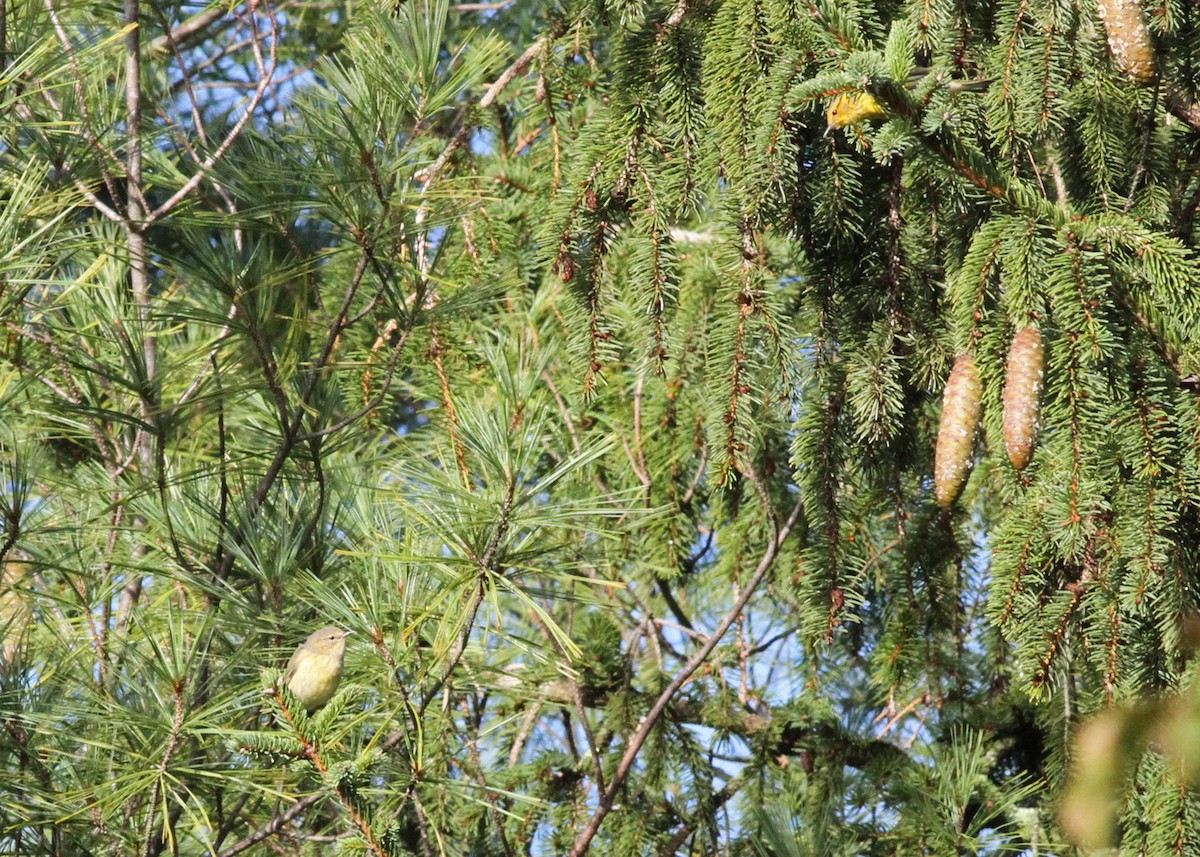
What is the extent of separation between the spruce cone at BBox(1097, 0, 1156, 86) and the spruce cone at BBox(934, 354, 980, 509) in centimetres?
35

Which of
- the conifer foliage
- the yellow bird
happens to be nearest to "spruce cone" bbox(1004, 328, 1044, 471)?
the conifer foliage

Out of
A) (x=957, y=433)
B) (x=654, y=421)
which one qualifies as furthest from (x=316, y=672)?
(x=654, y=421)

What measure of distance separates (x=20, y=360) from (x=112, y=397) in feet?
1.76

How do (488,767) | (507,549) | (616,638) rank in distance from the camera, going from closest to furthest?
1. (507,549)
2. (616,638)
3. (488,767)

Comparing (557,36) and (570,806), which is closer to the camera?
(557,36)

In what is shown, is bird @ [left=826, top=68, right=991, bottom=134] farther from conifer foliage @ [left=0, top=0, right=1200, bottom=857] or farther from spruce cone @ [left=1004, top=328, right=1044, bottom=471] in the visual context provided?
spruce cone @ [left=1004, top=328, right=1044, bottom=471]

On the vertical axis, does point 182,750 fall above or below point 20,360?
below

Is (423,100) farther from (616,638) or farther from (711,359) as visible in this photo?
(616,638)

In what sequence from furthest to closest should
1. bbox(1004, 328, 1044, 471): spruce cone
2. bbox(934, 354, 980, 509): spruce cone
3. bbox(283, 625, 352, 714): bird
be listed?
1. bbox(283, 625, 352, 714): bird
2. bbox(934, 354, 980, 509): spruce cone
3. bbox(1004, 328, 1044, 471): spruce cone

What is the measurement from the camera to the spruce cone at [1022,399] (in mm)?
1162

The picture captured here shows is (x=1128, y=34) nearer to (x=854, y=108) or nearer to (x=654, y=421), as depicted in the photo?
(x=854, y=108)

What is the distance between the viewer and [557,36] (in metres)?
1.98

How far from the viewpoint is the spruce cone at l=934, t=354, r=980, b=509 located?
4.16ft

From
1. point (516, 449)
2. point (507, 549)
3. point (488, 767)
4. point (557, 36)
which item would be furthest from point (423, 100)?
point (488, 767)
